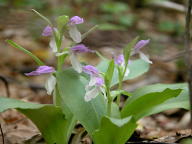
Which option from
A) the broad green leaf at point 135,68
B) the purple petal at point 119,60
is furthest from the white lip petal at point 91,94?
the broad green leaf at point 135,68

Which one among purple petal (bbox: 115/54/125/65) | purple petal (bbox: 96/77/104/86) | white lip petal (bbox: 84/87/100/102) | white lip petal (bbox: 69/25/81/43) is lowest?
white lip petal (bbox: 84/87/100/102)

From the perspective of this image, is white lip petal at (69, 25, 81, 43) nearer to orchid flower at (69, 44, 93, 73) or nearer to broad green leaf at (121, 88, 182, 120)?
orchid flower at (69, 44, 93, 73)

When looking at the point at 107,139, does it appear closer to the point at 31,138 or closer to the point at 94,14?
the point at 31,138

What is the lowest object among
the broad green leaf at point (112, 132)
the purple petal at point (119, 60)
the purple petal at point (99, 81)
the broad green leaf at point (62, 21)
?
the broad green leaf at point (112, 132)

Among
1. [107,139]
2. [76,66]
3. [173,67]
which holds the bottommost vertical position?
[173,67]

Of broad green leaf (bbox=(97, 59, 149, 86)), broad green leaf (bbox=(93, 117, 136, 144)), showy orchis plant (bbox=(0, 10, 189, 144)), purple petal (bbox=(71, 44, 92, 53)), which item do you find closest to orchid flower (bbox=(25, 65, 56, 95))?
showy orchis plant (bbox=(0, 10, 189, 144))

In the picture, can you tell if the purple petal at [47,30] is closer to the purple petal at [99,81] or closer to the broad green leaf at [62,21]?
the broad green leaf at [62,21]

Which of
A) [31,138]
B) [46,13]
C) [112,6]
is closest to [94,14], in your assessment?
[112,6]
